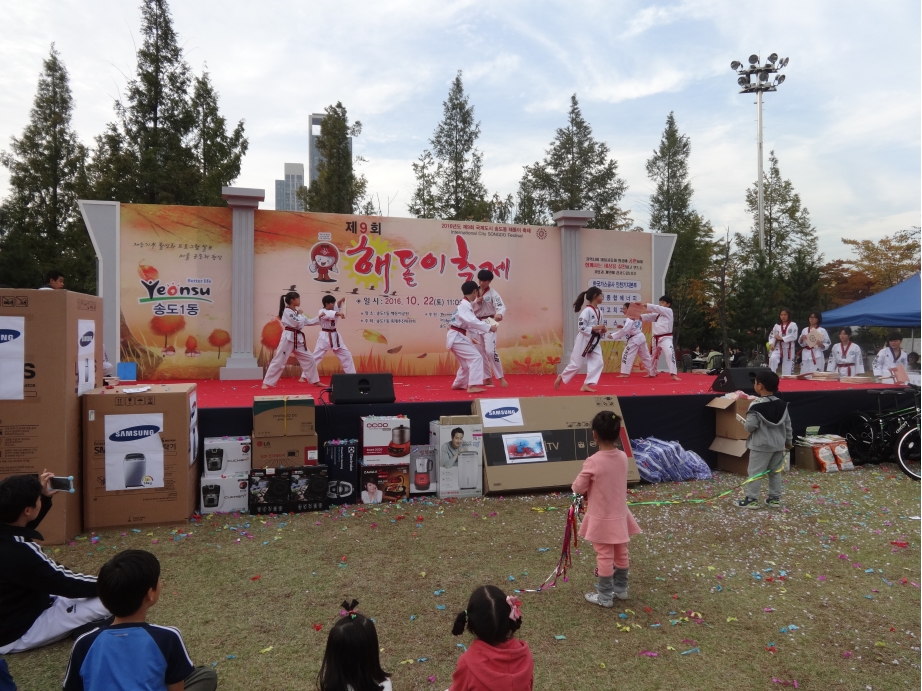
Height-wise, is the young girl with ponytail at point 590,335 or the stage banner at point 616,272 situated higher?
the stage banner at point 616,272

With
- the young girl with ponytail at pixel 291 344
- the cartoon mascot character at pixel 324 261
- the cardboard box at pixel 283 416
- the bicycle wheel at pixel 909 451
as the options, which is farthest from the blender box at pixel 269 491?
the bicycle wheel at pixel 909 451

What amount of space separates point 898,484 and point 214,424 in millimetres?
6472

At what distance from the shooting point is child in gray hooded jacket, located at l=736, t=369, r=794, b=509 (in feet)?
16.4

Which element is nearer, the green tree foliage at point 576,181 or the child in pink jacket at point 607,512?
the child in pink jacket at point 607,512

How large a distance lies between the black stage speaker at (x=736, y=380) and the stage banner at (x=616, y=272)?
4681 millimetres

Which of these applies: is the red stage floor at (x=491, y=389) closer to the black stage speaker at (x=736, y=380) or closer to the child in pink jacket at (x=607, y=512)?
the black stage speaker at (x=736, y=380)

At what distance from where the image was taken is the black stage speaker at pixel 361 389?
17.4 ft

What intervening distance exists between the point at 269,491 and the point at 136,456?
99cm

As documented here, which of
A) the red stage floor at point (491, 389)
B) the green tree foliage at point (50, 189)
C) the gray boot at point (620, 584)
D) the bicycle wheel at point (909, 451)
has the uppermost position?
the green tree foliage at point (50, 189)

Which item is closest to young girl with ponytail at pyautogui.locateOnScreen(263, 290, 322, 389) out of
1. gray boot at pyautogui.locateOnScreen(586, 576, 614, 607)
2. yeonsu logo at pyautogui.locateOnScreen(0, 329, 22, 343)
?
yeonsu logo at pyautogui.locateOnScreen(0, 329, 22, 343)

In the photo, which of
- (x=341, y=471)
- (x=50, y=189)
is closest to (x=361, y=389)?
(x=341, y=471)

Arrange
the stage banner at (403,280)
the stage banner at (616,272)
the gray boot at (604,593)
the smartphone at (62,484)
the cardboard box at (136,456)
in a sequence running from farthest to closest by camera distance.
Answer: the stage banner at (616,272)
the stage banner at (403,280)
the cardboard box at (136,456)
the gray boot at (604,593)
the smartphone at (62,484)

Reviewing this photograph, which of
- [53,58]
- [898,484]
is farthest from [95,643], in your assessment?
[53,58]

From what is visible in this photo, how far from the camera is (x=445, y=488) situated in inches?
203
